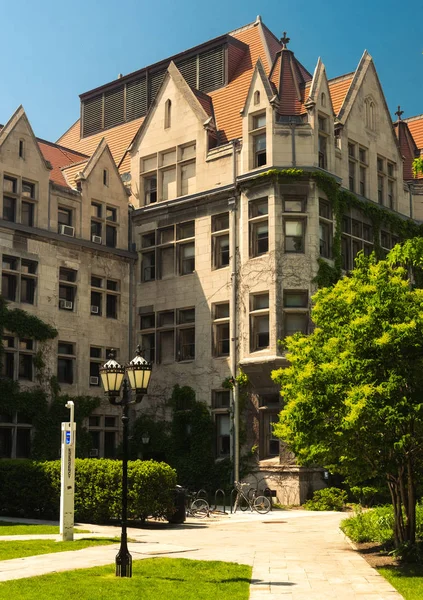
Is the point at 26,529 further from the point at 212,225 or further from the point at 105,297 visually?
the point at 212,225

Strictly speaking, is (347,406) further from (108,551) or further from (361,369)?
(108,551)

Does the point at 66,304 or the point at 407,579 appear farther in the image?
the point at 66,304

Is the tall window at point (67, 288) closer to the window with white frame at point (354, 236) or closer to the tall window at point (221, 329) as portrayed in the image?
the tall window at point (221, 329)

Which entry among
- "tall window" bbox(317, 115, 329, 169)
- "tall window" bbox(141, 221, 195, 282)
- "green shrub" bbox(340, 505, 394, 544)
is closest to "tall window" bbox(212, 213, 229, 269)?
"tall window" bbox(141, 221, 195, 282)

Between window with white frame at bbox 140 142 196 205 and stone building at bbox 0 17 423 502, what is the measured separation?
8cm

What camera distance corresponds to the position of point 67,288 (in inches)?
1704

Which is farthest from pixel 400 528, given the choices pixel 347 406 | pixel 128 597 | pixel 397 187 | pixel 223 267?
pixel 397 187

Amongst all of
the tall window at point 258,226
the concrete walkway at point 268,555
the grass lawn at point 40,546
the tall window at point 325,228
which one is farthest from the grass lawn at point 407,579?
the tall window at point 325,228

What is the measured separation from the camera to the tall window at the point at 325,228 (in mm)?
41031

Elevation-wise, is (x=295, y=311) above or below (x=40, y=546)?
above

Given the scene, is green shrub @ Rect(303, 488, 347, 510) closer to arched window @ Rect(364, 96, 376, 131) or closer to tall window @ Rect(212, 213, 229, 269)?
tall window @ Rect(212, 213, 229, 269)

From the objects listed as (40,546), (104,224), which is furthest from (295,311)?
(40,546)

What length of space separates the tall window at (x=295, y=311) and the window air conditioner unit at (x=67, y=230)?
468 inches

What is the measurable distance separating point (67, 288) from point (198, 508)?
15.4 metres
